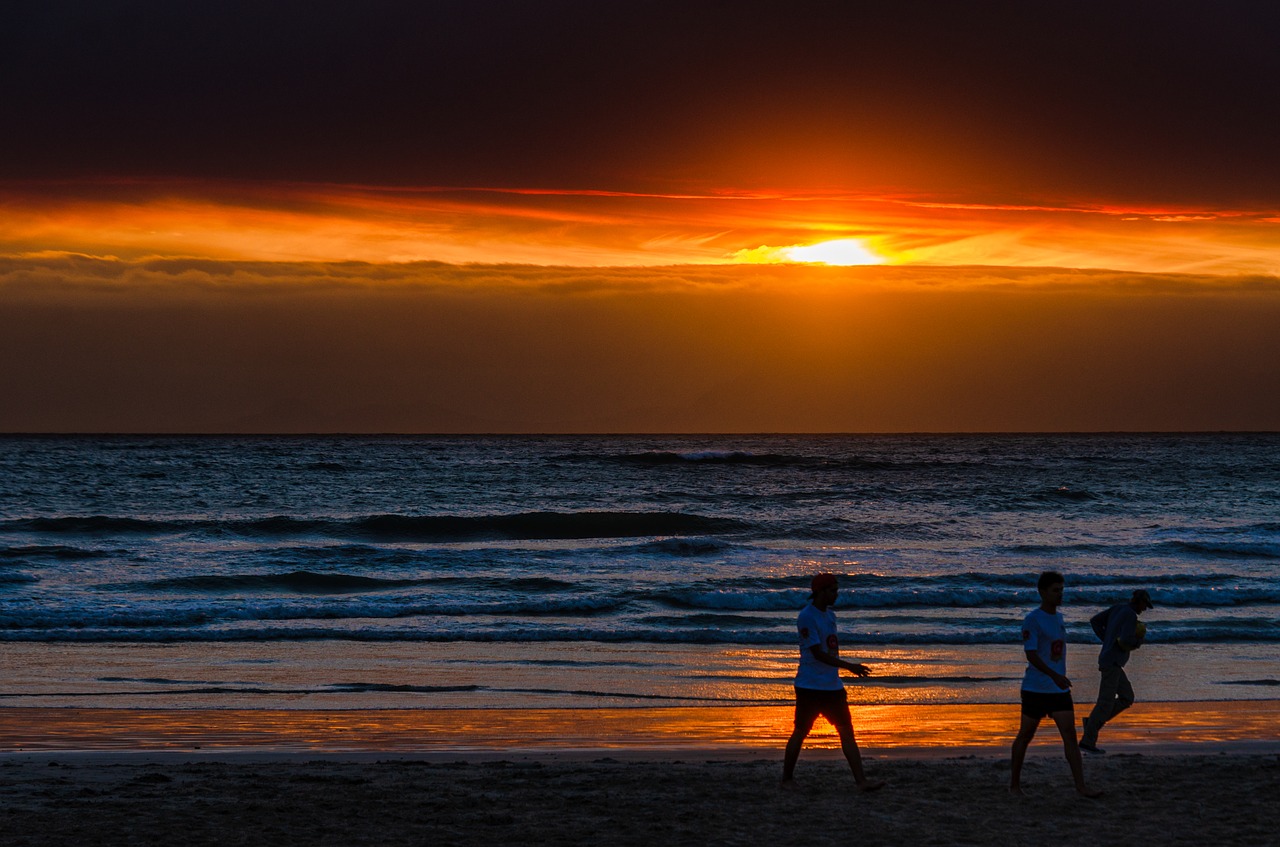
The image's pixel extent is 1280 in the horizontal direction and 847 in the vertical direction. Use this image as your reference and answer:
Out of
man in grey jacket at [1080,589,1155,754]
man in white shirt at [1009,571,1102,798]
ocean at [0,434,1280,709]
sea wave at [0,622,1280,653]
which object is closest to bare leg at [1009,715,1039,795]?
man in white shirt at [1009,571,1102,798]

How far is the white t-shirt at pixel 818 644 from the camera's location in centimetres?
877

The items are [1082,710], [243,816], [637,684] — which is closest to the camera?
[243,816]

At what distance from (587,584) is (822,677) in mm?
16131

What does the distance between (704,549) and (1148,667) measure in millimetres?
15745

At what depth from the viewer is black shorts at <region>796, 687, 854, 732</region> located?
8.84 metres

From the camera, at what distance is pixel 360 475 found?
6072cm

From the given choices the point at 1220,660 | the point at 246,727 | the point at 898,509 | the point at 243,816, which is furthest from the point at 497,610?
the point at 898,509

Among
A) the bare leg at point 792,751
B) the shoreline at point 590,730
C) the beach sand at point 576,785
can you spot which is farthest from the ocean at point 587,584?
the bare leg at point 792,751

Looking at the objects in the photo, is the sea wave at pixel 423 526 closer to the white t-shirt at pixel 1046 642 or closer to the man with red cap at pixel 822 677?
the man with red cap at pixel 822 677

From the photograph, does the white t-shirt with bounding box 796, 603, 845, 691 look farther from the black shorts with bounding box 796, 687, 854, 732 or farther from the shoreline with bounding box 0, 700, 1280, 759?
the shoreline with bounding box 0, 700, 1280, 759

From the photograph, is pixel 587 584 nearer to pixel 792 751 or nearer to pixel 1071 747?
pixel 792 751

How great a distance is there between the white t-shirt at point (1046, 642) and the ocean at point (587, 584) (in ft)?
15.1

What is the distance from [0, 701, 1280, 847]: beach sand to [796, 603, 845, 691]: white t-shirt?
0.79 metres

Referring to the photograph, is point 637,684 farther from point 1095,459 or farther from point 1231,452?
point 1231,452
